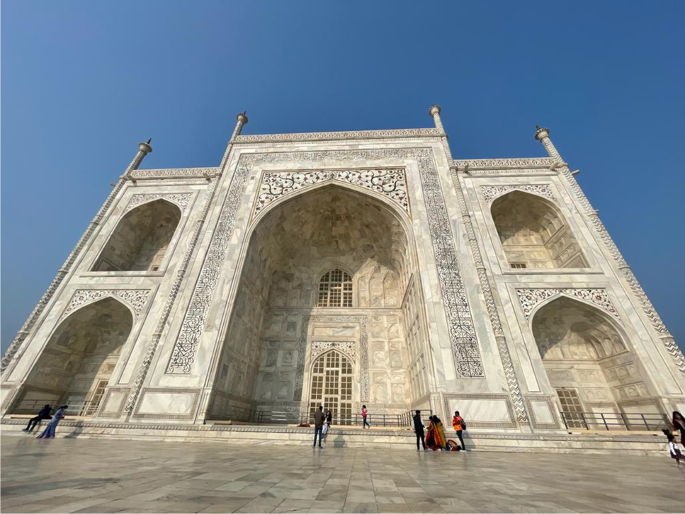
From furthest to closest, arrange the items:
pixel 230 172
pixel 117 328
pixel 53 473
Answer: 1. pixel 230 172
2. pixel 117 328
3. pixel 53 473

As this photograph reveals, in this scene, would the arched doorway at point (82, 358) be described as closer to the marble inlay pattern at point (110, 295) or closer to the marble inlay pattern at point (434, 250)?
the marble inlay pattern at point (110, 295)

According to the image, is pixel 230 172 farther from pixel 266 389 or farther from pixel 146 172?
pixel 266 389

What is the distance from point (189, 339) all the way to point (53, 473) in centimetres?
727

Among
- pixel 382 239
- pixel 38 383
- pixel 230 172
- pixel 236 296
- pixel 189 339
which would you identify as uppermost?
pixel 230 172

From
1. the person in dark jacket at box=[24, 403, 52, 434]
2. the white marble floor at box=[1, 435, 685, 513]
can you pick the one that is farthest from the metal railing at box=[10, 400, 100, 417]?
the white marble floor at box=[1, 435, 685, 513]

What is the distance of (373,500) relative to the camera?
2.45 m

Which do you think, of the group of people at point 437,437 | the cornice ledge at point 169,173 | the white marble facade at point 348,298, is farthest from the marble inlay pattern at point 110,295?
the group of people at point 437,437

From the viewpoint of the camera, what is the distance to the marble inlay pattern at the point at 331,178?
13.4 metres

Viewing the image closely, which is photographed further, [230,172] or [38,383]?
[230,172]

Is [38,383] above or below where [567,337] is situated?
below

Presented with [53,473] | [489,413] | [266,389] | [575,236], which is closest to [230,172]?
[266,389]

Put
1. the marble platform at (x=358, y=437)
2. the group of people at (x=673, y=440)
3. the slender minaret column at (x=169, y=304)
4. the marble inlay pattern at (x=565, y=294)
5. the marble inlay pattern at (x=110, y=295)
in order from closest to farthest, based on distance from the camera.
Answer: the group of people at (x=673, y=440)
the marble platform at (x=358, y=437)
the slender minaret column at (x=169, y=304)
the marble inlay pattern at (x=565, y=294)
the marble inlay pattern at (x=110, y=295)

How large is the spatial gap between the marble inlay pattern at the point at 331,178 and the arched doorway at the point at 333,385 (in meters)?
7.60

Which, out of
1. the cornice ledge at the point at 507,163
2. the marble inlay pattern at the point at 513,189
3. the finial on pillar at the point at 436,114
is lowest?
the marble inlay pattern at the point at 513,189
